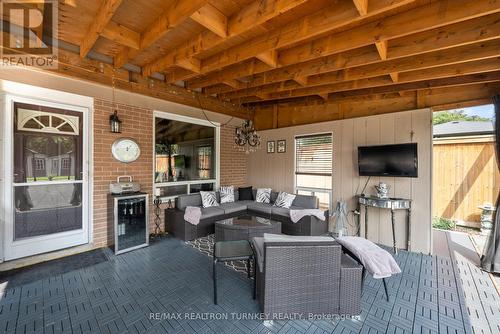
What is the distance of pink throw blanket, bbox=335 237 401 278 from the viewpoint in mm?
2014

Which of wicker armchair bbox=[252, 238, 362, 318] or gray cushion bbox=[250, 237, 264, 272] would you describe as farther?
gray cushion bbox=[250, 237, 264, 272]

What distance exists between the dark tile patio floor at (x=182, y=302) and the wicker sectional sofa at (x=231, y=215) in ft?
3.17

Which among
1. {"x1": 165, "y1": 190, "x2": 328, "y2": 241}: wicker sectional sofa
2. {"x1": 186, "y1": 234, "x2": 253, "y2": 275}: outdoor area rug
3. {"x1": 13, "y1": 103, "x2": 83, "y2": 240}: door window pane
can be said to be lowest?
{"x1": 186, "y1": 234, "x2": 253, "y2": 275}: outdoor area rug

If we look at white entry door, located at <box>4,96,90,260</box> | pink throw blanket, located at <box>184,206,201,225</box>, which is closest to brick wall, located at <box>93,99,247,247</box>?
white entry door, located at <box>4,96,90,260</box>

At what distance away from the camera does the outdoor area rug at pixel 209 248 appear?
3.11 m

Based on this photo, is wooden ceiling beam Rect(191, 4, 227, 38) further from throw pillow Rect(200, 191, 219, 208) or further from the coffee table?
throw pillow Rect(200, 191, 219, 208)

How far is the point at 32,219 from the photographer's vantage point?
317 cm

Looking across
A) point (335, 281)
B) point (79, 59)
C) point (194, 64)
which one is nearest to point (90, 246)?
point (79, 59)

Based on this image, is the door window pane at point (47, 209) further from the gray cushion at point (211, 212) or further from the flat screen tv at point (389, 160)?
the flat screen tv at point (389, 160)

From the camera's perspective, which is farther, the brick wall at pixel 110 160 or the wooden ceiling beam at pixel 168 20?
the brick wall at pixel 110 160

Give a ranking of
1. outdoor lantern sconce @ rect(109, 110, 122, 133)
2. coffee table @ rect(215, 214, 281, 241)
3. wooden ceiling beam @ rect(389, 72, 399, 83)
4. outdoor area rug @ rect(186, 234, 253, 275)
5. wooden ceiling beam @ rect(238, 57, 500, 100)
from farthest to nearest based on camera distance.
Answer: outdoor lantern sconce @ rect(109, 110, 122, 133) < coffee table @ rect(215, 214, 281, 241) < wooden ceiling beam @ rect(389, 72, 399, 83) < outdoor area rug @ rect(186, 234, 253, 275) < wooden ceiling beam @ rect(238, 57, 500, 100)

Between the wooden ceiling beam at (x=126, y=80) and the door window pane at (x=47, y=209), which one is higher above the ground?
the wooden ceiling beam at (x=126, y=80)

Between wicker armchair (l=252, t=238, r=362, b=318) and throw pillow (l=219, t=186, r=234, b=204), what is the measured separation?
3107mm
